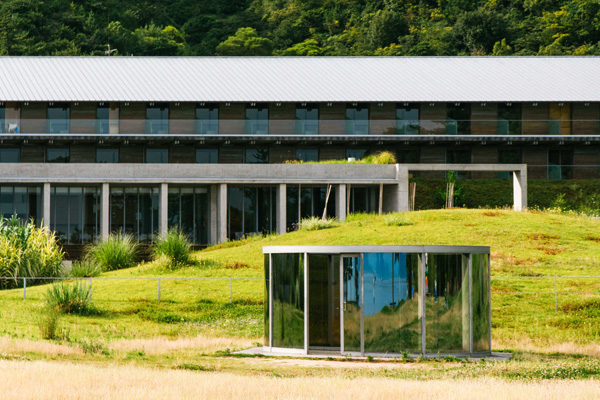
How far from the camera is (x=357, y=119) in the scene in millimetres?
54781

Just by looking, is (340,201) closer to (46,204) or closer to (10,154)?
(46,204)

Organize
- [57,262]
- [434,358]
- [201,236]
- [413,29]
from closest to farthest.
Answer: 1. [434,358]
2. [57,262]
3. [201,236]
4. [413,29]

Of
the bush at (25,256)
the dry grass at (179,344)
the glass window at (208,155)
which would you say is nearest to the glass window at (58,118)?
the glass window at (208,155)

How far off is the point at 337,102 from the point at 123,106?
12219 mm

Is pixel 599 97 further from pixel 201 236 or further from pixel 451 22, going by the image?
pixel 451 22

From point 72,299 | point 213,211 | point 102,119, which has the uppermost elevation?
point 102,119

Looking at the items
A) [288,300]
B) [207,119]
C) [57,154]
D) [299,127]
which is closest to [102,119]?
[57,154]

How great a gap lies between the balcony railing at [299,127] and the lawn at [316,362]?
503 inches

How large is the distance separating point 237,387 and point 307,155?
132 ft

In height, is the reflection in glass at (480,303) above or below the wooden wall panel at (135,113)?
below

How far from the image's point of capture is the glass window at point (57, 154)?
53.1 m

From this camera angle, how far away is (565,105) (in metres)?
55.2

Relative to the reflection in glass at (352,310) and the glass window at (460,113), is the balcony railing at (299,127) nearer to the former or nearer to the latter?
the glass window at (460,113)

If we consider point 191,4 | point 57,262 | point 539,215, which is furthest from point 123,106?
point 191,4
